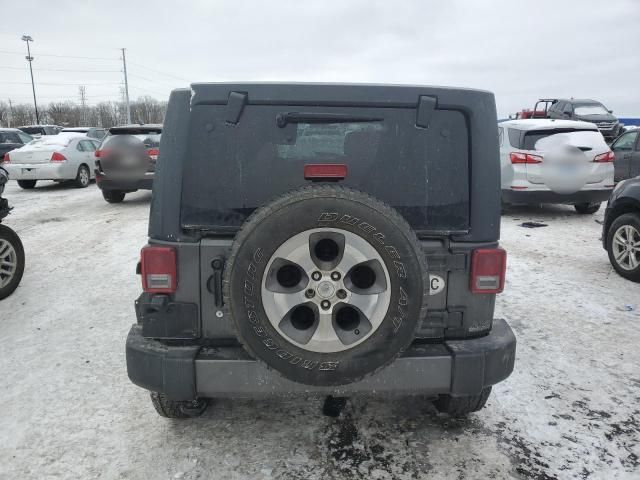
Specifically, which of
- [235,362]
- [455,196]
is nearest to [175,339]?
[235,362]

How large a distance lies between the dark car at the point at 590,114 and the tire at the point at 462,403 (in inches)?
792

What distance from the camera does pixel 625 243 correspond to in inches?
234

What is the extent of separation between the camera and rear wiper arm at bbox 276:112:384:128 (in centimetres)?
247

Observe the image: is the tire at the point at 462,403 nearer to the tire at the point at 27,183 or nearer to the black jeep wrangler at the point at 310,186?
the black jeep wrangler at the point at 310,186

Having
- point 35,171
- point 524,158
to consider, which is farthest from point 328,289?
point 35,171

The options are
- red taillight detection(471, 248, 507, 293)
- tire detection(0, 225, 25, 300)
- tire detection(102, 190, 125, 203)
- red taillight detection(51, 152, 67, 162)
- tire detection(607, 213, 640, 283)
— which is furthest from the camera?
red taillight detection(51, 152, 67, 162)

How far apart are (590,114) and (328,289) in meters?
22.1

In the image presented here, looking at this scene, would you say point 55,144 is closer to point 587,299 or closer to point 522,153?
point 522,153

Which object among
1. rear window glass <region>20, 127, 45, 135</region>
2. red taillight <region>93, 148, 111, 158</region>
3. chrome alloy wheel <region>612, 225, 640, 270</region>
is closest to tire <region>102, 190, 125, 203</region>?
red taillight <region>93, 148, 111, 158</region>

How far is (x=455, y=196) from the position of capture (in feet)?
8.39

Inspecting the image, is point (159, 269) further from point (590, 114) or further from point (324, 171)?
point (590, 114)

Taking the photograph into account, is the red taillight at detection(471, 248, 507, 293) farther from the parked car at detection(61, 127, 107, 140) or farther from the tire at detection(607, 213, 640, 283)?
the parked car at detection(61, 127, 107, 140)

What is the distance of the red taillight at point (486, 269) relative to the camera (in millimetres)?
2561

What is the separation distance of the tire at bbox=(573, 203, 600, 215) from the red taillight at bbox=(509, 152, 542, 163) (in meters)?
2.07
